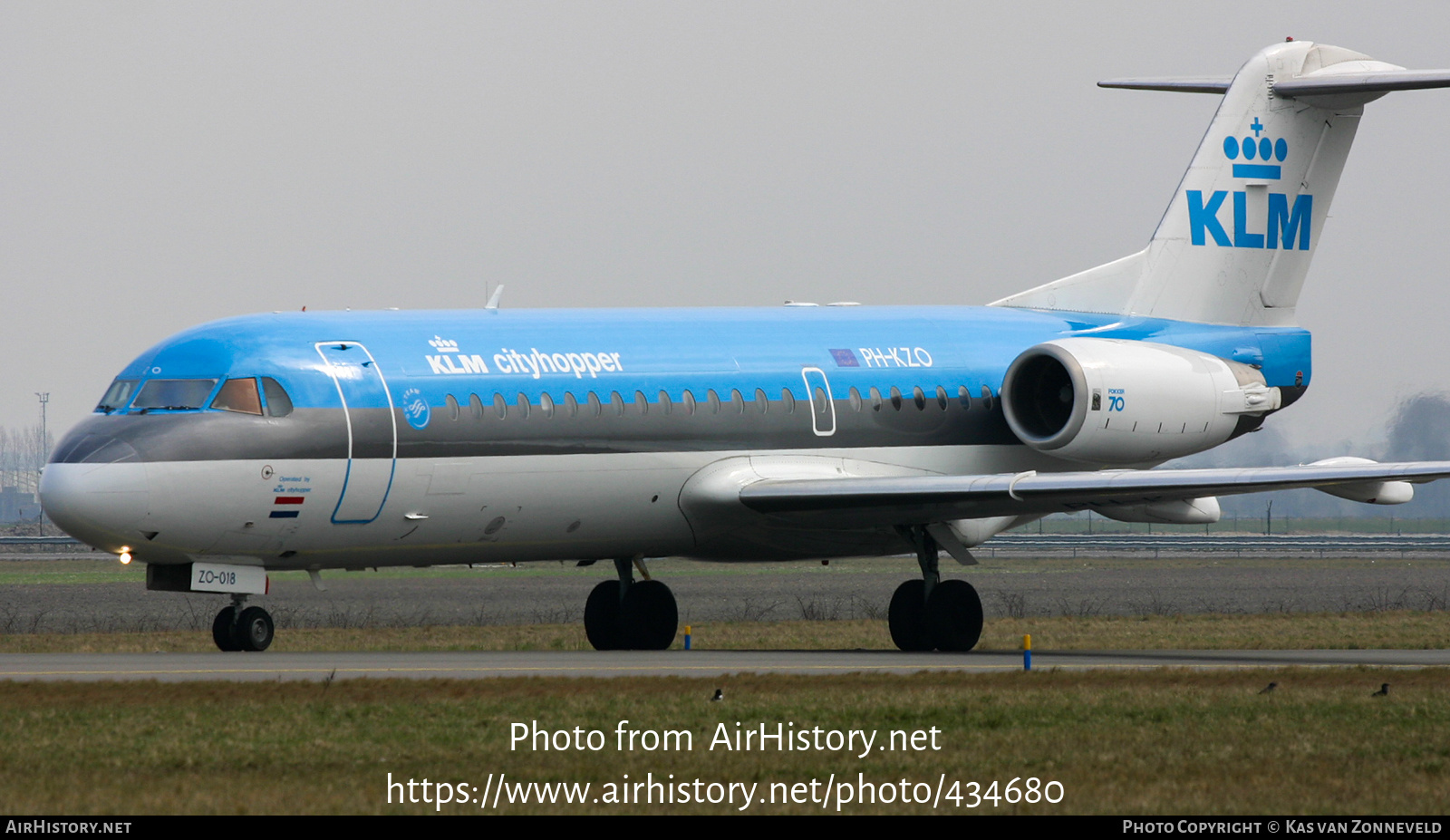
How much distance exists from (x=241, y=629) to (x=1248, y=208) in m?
17.4

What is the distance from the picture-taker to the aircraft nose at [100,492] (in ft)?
73.2

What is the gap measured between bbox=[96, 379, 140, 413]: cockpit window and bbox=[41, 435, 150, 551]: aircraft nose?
102cm

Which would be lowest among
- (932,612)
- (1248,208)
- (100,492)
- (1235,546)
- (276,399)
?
(1235,546)

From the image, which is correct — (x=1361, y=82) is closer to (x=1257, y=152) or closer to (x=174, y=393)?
(x=1257, y=152)

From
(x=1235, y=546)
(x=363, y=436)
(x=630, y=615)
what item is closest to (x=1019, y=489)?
(x=630, y=615)

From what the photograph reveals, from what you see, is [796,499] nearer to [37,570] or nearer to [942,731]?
[942,731]

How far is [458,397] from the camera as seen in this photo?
81.8 feet

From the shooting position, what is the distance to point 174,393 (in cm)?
2362

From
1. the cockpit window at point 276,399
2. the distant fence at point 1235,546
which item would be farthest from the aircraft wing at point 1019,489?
the distant fence at point 1235,546

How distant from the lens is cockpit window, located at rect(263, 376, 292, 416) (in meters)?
23.6

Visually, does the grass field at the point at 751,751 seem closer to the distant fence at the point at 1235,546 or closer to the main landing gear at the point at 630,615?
the main landing gear at the point at 630,615

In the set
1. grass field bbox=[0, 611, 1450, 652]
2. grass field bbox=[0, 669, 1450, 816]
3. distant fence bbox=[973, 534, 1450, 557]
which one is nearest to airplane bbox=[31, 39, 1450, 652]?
grass field bbox=[0, 611, 1450, 652]

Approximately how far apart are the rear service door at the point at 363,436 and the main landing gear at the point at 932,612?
7.65m

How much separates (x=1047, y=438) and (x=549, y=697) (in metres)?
13.0
